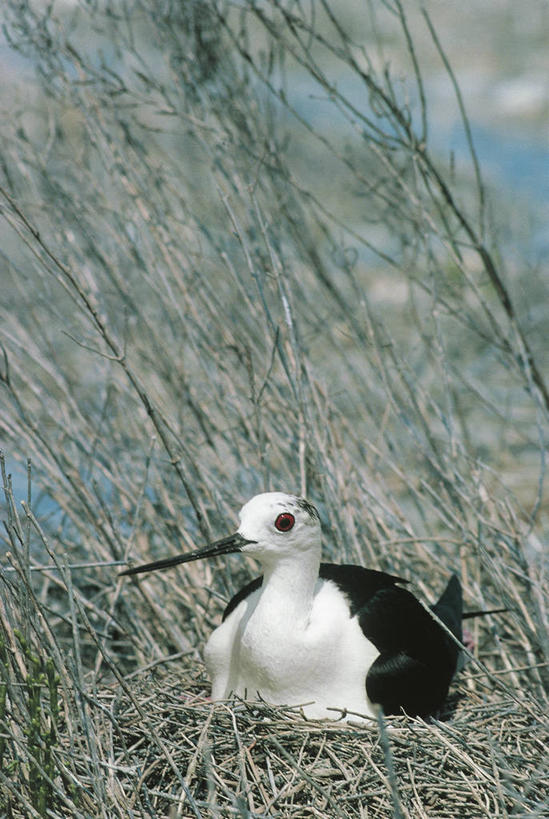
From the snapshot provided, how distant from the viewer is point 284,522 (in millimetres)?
1829

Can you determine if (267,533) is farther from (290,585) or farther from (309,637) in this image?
(309,637)

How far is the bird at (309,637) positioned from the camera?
1.84 metres

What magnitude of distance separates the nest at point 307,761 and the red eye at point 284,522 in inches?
14.8

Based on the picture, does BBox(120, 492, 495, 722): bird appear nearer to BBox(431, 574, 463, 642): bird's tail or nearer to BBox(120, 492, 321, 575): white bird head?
BBox(120, 492, 321, 575): white bird head

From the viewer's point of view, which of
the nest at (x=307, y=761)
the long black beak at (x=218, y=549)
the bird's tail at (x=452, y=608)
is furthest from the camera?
the bird's tail at (x=452, y=608)

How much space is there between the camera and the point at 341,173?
677 centimetres

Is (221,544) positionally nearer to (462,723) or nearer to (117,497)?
(462,723)

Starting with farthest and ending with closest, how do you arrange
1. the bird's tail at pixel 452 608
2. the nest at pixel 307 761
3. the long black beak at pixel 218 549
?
the bird's tail at pixel 452 608
the long black beak at pixel 218 549
the nest at pixel 307 761

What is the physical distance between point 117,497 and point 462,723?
129 centimetres

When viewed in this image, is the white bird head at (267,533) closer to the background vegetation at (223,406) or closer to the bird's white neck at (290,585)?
the bird's white neck at (290,585)

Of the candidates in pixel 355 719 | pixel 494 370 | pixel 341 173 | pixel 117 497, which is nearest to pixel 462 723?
pixel 355 719

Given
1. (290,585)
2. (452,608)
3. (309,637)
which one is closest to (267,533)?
(290,585)

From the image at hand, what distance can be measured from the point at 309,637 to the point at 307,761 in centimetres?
25

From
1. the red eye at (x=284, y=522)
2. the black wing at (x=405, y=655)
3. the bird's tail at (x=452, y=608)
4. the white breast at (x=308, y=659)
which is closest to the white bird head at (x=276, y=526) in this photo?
the red eye at (x=284, y=522)
